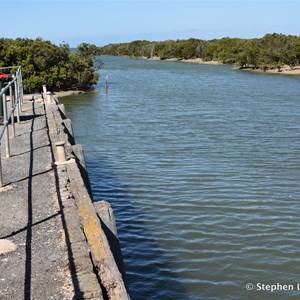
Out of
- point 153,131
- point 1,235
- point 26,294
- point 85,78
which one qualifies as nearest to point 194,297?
point 1,235

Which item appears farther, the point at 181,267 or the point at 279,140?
the point at 279,140

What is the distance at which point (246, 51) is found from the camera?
284 feet

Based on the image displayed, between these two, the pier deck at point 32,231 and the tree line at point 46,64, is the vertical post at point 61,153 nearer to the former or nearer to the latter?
the pier deck at point 32,231

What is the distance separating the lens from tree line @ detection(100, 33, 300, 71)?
81.9 meters

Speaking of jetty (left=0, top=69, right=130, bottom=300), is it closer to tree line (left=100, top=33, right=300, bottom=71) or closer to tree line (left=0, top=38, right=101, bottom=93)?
tree line (left=0, top=38, right=101, bottom=93)

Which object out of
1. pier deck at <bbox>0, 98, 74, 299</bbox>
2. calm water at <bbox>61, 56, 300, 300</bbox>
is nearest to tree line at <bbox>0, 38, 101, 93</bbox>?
calm water at <bbox>61, 56, 300, 300</bbox>

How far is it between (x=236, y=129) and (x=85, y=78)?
29716 millimetres

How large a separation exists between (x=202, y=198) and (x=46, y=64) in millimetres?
37359

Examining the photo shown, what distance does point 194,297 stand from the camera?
823 centimetres

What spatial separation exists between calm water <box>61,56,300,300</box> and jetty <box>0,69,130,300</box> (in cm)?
245

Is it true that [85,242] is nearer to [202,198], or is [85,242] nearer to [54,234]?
[54,234]

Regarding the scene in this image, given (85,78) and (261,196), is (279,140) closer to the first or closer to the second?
(261,196)

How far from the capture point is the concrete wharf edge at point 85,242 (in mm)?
4352

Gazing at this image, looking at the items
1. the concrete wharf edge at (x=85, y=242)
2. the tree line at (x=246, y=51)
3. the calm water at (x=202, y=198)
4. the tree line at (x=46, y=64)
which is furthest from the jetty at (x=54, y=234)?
the tree line at (x=246, y=51)
